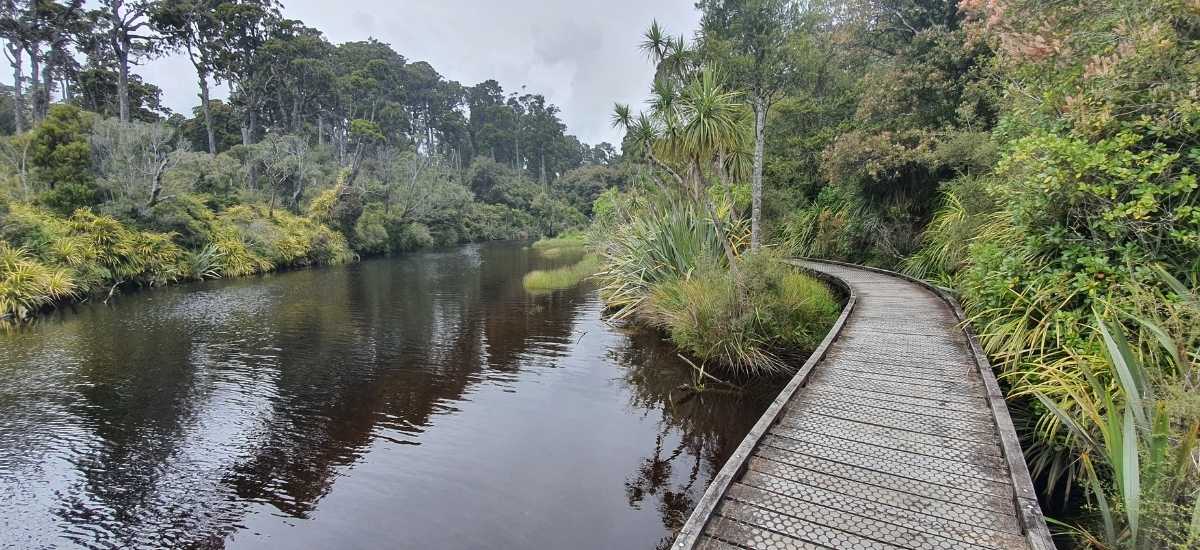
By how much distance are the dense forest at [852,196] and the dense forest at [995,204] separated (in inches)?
1.3

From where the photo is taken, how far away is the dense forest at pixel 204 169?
693 inches

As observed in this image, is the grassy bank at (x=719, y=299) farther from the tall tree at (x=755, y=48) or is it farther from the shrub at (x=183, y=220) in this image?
the shrub at (x=183, y=220)

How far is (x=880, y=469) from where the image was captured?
10.7ft

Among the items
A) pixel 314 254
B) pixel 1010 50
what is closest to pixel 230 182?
pixel 314 254

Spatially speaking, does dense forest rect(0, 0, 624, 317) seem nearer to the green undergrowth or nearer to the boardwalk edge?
the green undergrowth

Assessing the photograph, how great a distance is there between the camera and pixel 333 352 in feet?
33.8

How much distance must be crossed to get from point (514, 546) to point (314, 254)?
2765 centimetres

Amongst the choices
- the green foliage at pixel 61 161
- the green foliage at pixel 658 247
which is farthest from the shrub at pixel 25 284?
the green foliage at pixel 658 247

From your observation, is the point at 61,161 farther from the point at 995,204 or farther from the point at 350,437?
the point at 995,204

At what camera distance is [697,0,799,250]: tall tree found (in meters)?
12.2

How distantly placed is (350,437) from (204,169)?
25276 millimetres

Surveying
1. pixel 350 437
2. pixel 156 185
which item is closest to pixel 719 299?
pixel 350 437

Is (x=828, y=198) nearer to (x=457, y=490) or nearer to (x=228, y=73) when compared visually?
(x=457, y=490)

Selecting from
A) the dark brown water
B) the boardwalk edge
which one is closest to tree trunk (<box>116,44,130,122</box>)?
the dark brown water
